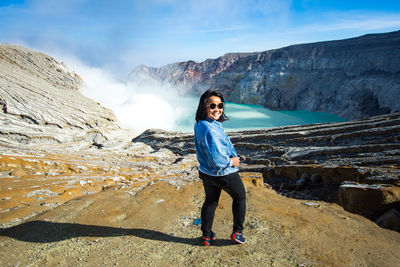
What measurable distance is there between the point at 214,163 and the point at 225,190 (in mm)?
483

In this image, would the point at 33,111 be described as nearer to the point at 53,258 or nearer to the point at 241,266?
the point at 53,258

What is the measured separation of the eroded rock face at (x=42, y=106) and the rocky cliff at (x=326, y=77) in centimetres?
1975

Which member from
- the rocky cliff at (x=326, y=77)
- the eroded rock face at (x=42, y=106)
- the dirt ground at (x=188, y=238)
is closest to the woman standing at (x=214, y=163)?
the dirt ground at (x=188, y=238)

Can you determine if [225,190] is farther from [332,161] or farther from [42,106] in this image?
[42,106]

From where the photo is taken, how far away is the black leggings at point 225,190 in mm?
2754

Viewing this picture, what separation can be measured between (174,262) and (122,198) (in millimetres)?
2612

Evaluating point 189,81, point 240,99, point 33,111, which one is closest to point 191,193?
point 33,111

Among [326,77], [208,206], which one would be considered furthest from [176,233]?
[326,77]

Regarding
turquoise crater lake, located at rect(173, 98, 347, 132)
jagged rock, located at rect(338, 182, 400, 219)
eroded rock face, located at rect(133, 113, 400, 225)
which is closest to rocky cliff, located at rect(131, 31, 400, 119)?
turquoise crater lake, located at rect(173, 98, 347, 132)

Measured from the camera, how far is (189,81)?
276 ft

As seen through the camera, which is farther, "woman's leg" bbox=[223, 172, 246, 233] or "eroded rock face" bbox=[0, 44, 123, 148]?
"eroded rock face" bbox=[0, 44, 123, 148]

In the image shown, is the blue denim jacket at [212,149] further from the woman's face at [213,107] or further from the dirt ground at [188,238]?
the dirt ground at [188,238]

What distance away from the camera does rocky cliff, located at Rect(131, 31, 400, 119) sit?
3541 cm

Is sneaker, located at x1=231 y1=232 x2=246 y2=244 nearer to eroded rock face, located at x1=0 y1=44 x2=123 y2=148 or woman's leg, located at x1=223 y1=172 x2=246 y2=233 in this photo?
woman's leg, located at x1=223 y1=172 x2=246 y2=233
